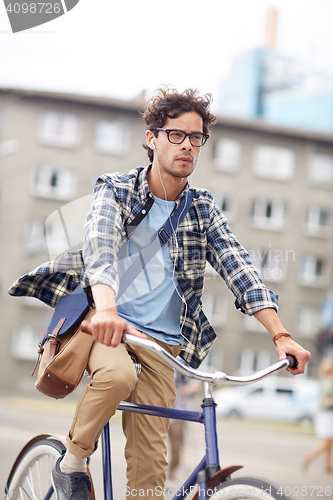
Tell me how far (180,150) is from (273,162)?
95.5 ft

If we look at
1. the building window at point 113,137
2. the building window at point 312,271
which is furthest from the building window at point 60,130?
the building window at point 312,271

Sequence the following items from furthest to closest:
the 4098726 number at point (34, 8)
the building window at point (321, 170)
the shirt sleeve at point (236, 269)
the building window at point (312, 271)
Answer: the building window at point (321, 170) < the building window at point (312, 271) < the 4098726 number at point (34, 8) < the shirt sleeve at point (236, 269)

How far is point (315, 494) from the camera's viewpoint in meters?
6.26

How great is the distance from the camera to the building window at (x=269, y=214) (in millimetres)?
29734

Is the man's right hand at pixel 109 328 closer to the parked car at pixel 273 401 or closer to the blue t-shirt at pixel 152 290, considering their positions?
the blue t-shirt at pixel 152 290

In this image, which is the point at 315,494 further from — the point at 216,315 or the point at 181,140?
the point at 216,315

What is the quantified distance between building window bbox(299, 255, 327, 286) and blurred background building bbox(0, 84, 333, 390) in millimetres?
47

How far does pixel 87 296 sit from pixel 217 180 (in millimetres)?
28249

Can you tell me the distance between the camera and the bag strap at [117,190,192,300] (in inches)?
89.7

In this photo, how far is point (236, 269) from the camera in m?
2.42

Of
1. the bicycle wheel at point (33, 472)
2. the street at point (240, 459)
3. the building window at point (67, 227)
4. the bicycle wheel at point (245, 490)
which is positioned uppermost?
the building window at point (67, 227)

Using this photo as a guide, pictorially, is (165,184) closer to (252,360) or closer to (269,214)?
(252,360)

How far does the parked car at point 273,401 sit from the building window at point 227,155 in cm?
1044

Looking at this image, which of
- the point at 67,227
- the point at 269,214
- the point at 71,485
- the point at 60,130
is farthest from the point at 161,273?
the point at 269,214
